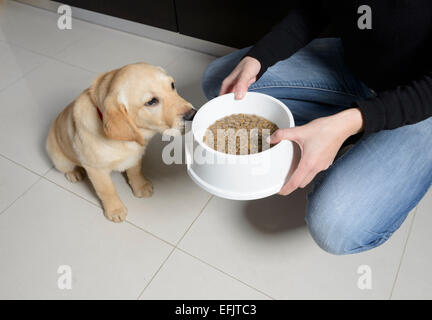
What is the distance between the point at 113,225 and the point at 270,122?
0.76 m

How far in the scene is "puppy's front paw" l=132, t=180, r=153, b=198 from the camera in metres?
1.31

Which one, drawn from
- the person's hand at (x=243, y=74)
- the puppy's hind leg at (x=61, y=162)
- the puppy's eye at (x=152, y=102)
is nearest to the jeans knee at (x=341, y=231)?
the person's hand at (x=243, y=74)

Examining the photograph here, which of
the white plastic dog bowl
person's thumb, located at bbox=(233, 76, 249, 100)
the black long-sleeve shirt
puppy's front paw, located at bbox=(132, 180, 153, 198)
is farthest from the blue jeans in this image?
puppy's front paw, located at bbox=(132, 180, 153, 198)

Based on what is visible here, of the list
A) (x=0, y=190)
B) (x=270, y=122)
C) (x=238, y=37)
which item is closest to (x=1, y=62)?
(x=0, y=190)

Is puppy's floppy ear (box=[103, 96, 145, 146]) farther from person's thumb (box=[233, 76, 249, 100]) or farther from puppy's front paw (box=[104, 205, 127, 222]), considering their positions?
puppy's front paw (box=[104, 205, 127, 222])

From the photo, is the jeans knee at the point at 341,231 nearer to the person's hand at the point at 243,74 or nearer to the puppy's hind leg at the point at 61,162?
the person's hand at the point at 243,74

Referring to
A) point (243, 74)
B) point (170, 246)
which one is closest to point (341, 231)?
point (243, 74)

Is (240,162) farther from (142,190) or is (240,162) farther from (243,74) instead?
(142,190)

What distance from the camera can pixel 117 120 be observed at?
0.88m

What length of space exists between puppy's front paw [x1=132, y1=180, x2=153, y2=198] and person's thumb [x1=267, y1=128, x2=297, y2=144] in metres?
0.76
